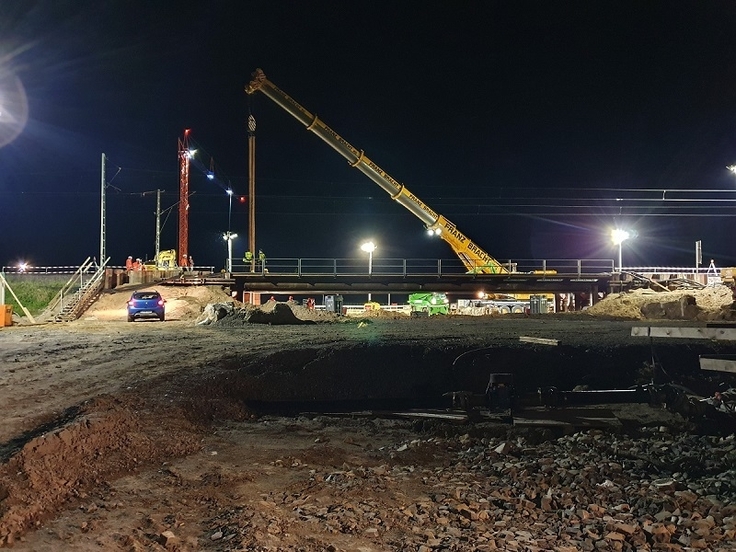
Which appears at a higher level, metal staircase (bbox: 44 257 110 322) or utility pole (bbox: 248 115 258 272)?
utility pole (bbox: 248 115 258 272)

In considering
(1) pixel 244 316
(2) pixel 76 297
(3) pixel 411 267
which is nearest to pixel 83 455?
(1) pixel 244 316

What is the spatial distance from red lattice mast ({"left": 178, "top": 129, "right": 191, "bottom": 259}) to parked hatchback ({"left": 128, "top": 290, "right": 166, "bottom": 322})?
20.6m

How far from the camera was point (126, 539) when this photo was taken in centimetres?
515

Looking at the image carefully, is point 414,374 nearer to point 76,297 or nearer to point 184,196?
point 76,297

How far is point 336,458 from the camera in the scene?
7.79 metres

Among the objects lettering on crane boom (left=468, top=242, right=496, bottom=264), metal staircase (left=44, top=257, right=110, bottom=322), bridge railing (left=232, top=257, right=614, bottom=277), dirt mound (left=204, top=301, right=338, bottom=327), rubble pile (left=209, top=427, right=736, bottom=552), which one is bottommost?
rubble pile (left=209, top=427, right=736, bottom=552)

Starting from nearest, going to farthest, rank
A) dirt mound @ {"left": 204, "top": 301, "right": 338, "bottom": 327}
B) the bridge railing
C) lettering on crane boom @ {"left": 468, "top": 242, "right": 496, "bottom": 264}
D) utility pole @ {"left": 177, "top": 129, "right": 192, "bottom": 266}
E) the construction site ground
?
the construction site ground → dirt mound @ {"left": 204, "top": 301, "right": 338, "bottom": 327} → the bridge railing → lettering on crane boom @ {"left": 468, "top": 242, "right": 496, "bottom": 264} → utility pole @ {"left": 177, "top": 129, "right": 192, "bottom": 266}

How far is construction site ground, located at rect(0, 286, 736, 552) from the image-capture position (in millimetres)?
5320

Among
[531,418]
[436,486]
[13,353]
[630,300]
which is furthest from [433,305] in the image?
[436,486]

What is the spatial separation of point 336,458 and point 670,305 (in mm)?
30021

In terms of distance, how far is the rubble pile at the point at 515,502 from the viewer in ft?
17.0

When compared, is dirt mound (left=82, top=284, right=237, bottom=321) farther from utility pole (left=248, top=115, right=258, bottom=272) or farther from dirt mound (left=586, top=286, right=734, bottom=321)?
dirt mound (left=586, top=286, right=734, bottom=321)

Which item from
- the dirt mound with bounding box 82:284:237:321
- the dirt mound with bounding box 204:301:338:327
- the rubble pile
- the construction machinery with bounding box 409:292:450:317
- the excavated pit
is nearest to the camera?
the rubble pile

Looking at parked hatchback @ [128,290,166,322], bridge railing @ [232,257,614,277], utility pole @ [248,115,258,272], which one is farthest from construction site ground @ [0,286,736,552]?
utility pole @ [248,115,258,272]
